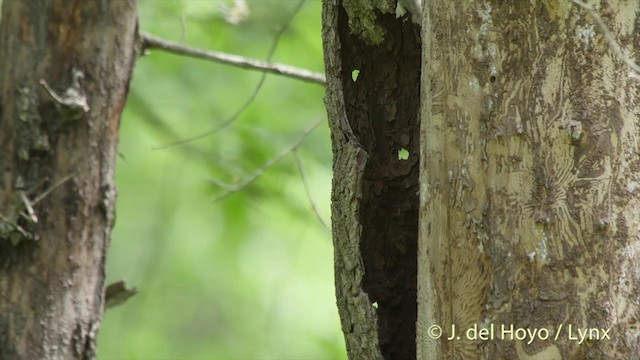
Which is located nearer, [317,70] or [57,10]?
[57,10]

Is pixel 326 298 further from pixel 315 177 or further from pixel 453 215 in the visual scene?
pixel 453 215

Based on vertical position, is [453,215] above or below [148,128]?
below

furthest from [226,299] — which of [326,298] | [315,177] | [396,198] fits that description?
[396,198]

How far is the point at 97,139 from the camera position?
329 cm

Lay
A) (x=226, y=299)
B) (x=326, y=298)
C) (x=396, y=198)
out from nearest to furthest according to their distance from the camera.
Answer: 1. (x=396, y=198)
2. (x=326, y=298)
3. (x=226, y=299)

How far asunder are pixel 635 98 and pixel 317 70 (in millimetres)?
2850

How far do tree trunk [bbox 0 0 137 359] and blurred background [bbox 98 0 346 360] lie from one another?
294 mm

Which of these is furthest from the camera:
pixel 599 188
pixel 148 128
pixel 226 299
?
pixel 226 299

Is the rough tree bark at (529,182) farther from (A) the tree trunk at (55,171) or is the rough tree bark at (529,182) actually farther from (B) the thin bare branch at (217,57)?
(A) the tree trunk at (55,171)

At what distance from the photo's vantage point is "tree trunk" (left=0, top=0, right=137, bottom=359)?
3.14 metres

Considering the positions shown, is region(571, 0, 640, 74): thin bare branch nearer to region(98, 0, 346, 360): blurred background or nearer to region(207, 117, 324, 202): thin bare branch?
region(207, 117, 324, 202): thin bare branch

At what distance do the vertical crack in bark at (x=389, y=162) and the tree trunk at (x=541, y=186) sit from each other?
388 millimetres

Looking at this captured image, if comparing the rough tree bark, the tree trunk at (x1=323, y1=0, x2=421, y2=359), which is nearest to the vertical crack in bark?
the tree trunk at (x1=323, y1=0, x2=421, y2=359)

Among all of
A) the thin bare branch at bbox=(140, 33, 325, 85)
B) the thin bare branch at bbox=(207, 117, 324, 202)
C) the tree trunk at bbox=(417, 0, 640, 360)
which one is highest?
the thin bare branch at bbox=(140, 33, 325, 85)
